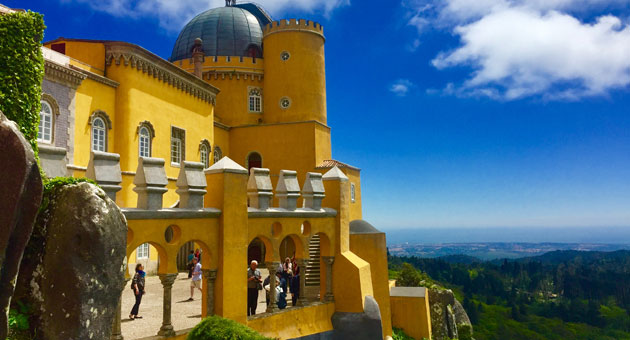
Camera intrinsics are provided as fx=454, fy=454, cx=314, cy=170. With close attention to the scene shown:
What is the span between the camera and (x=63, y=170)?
27.6ft

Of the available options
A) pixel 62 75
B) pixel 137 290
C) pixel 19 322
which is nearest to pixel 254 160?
pixel 62 75

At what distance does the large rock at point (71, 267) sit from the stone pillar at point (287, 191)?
7.13 metres

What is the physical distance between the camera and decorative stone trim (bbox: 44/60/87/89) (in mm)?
18625

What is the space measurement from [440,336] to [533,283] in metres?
116

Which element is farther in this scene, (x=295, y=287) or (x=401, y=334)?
(x=401, y=334)

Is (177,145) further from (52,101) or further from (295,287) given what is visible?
(295,287)

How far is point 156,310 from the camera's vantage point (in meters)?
14.8

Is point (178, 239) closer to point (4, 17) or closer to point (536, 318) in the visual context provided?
point (4, 17)

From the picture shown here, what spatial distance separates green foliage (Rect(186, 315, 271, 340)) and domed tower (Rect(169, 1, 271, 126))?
23782mm

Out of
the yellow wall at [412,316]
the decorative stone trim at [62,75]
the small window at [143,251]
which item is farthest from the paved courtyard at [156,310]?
the decorative stone trim at [62,75]

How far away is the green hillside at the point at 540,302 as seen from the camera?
9138cm

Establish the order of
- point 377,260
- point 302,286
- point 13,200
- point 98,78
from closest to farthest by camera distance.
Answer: point 13,200 < point 302,286 < point 377,260 < point 98,78

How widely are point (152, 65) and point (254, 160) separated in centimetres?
1046

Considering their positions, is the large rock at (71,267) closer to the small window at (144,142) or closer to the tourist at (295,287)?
the tourist at (295,287)
